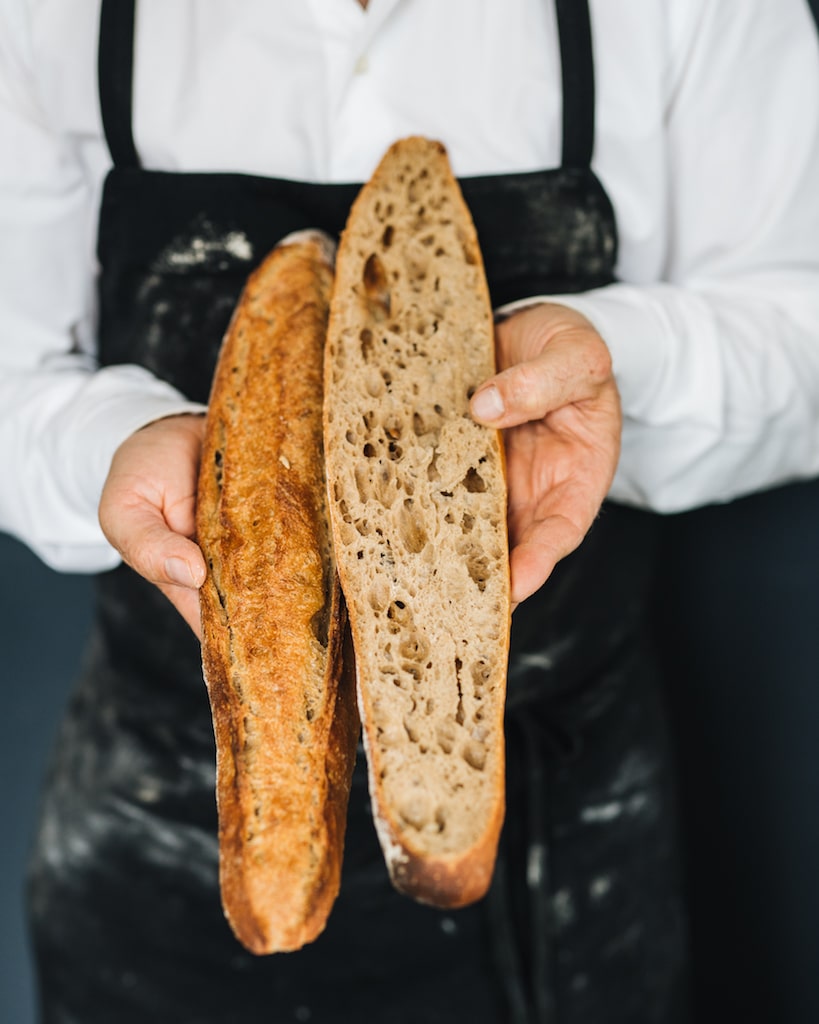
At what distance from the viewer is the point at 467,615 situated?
2.18 feet

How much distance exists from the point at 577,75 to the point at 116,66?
392 millimetres

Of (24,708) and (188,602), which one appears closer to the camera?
(188,602)

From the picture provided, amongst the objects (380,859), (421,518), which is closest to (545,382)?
(421,518)

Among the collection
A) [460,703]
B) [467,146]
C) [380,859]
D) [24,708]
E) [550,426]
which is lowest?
[24,708]

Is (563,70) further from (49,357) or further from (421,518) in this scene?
(49,357)

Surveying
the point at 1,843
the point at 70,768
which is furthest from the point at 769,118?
the point at 1,843

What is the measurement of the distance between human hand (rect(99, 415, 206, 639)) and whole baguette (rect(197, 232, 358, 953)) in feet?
0.06

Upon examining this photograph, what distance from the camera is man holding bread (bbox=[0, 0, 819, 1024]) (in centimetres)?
80

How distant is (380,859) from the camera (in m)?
0.99

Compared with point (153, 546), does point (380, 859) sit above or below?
below

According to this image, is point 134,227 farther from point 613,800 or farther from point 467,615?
point 613,800

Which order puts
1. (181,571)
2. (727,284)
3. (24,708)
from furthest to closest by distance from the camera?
(24,708) → (727,284) → (181,571)

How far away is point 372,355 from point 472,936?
2.23 ft

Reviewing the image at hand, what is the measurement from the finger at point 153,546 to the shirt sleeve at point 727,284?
14.6 inches
